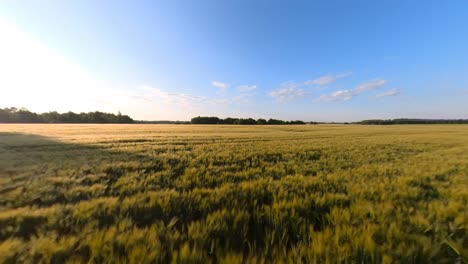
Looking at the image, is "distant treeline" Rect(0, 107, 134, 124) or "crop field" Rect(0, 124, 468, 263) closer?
"crop field" Rect(0, 124, 468, 263)

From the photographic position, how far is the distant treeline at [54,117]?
307ft

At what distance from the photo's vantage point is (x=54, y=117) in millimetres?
101625

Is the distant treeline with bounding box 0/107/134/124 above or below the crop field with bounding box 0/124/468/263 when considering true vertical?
above

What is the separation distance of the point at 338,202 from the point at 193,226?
2.86 m

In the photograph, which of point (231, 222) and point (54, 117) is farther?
point (54, 117)

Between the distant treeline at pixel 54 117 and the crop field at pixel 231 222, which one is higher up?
the distant treeline at pixel 54 117

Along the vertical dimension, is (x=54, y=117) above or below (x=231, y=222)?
above

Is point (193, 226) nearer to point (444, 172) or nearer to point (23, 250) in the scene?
point (23, 250)

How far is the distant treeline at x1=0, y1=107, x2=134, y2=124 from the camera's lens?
93.4m

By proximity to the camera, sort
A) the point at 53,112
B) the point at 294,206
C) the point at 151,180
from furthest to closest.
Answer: the point at 53,112, the point at 151,180, the point at 294,206

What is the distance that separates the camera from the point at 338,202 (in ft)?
13.2

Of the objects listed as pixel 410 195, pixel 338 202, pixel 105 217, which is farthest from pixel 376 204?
pixel 105 217

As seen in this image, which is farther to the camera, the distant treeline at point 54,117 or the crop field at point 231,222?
the distant treeline at point 54,117

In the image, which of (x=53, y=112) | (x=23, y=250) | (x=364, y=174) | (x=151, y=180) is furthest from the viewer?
(x=53, y=112)
